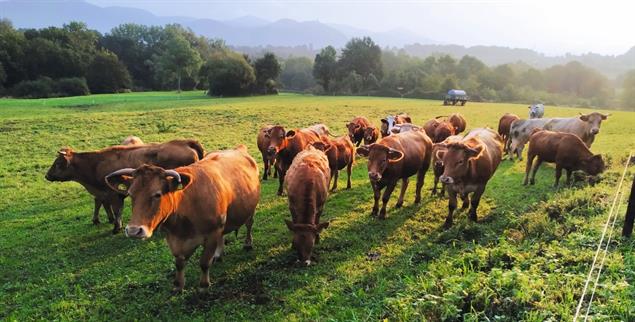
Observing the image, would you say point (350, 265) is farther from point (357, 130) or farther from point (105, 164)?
point (357, 130)

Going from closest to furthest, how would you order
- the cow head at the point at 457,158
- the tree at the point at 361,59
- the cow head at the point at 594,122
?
1. the cow head at the point at 457,158
2. the cow head at the point at 594,122
3. the tree at the point at 361,59

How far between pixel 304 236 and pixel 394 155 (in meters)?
3.64

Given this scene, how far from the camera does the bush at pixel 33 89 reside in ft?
186

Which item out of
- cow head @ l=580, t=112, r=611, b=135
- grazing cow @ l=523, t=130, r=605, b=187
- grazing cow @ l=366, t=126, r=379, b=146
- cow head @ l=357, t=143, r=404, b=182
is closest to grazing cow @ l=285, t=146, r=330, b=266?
cow head @ l=357, t=143, r=404, b=182

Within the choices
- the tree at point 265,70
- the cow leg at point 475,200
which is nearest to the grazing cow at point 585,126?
the cow leg at point 475,200

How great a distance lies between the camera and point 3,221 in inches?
423

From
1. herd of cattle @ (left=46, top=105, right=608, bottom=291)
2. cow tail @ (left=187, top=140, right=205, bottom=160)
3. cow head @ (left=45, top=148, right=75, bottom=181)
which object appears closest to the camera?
herd of cattle @ (left=46, top=105, right=608, bottom=291)

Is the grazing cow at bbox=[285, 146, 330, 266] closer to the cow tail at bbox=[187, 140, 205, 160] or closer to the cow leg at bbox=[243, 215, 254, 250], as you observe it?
the cow leg at bbox=[243, 215, 254, 250]

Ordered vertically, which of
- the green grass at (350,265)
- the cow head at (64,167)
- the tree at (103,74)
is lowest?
the green grass at (350,265)

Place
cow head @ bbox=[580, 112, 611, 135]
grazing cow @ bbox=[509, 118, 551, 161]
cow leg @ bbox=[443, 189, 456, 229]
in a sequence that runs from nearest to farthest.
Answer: cow leg @ bbox=[443, 189, 456, 229] → cow head @ bbox=[580, 112, 611, 135] → grazing cow @ bbox=[509, 118, 551, 161]

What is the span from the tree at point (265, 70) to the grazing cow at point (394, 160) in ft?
195

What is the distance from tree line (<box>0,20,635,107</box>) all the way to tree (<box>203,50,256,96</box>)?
15 cm

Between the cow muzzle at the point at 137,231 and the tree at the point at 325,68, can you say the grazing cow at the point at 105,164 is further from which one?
the tree at the point at 325,68

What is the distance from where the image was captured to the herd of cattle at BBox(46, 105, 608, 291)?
238 inches
